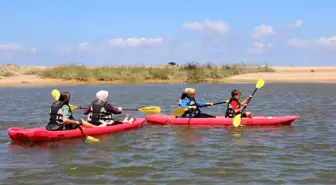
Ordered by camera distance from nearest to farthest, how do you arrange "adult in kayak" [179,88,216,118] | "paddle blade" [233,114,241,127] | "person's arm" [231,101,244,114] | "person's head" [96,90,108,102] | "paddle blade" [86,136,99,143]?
1. "paddle blade" [86,136,99,143]
2. "person's head" [96,90,108,102]
3. "paddle blade" [233,114,241,127]
4. "person's arm" [231,101,244,114]
5. "adult in kayak" [179,88,216,118]

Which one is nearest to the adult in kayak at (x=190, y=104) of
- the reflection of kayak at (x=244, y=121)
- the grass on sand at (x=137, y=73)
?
the reflection of kayak at (x=244, y=121)

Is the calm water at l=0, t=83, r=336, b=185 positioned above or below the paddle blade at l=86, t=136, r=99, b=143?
below

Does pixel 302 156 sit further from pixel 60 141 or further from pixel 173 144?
pixel 60 141

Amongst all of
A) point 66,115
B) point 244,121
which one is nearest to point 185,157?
point 66,115

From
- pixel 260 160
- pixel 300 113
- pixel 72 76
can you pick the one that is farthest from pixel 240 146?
pixel 72 76

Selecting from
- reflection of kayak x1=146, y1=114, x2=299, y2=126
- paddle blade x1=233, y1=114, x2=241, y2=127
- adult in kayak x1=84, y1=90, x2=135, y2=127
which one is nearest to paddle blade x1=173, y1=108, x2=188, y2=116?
reflection of kayak x1=146, y1=114, x2=299, y2=126

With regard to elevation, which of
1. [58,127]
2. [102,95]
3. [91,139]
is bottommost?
[91,139]

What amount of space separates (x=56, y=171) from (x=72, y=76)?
23.0 metres

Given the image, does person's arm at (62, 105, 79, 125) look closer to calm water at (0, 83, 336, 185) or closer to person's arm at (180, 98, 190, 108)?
calm water at (0, 83, 336, 185)

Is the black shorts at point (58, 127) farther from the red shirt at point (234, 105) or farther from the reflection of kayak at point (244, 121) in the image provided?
the red shirt at point (234, 105)

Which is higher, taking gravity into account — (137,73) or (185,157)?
(137,73)

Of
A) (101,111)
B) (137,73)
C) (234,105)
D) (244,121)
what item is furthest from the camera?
(137,73)

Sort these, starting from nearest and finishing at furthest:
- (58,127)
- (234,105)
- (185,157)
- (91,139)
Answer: (185,157) < (91,139) < (58,127) < (234,105)

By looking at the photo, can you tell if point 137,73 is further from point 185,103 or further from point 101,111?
point 101,111
